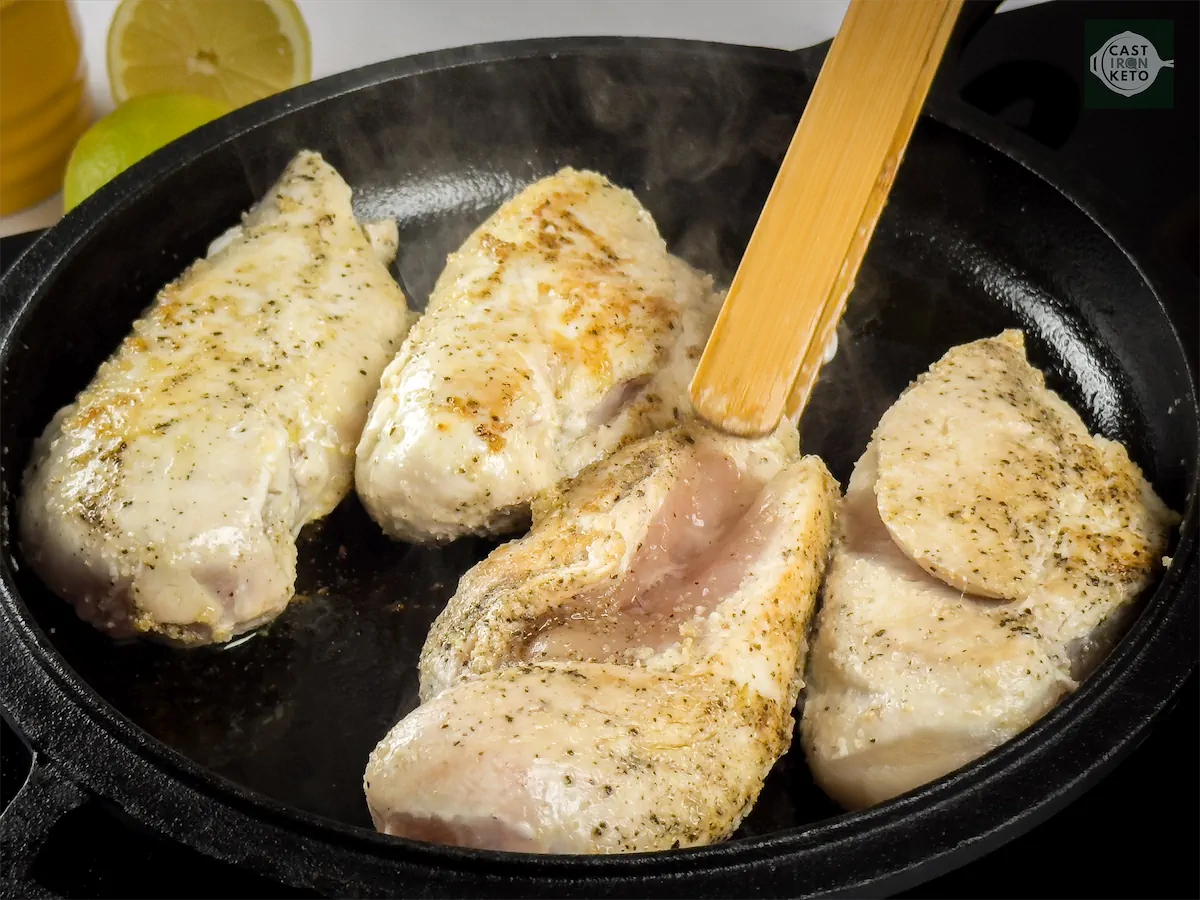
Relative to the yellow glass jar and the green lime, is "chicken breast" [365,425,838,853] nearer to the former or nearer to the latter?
the green lime

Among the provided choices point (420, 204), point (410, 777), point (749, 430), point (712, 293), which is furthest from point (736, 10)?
point (410, 777)

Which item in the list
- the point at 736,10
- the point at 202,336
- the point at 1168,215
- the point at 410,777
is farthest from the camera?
the point at 736,10

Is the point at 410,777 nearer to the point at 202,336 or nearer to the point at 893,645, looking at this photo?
the point at 893,645

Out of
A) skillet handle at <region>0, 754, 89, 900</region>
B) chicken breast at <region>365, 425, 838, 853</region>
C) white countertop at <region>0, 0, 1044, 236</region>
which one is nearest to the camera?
skillet handle at <region>0, 754, 89, 900</region>

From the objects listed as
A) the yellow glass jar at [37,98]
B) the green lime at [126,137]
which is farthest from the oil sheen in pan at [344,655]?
the yellow glass jar at [37,98]

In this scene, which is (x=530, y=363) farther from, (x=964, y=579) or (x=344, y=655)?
(x=964, y=579)

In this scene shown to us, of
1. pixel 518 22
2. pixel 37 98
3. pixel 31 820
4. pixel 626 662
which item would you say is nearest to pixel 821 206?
pixel 626 662

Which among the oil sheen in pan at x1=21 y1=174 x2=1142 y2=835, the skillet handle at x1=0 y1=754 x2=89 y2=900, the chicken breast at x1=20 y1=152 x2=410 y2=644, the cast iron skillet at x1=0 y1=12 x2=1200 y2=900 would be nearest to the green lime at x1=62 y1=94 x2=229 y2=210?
the cast iron skillet at x1=0 y1=12 x2=1200 y2=900
